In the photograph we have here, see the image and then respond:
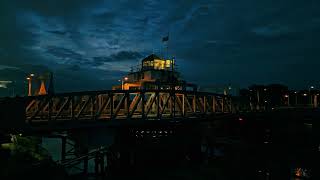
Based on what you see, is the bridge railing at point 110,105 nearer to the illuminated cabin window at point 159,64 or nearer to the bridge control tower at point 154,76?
the bridge control tower at point 154,76

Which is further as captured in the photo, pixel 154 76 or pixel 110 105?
pixel 154 76

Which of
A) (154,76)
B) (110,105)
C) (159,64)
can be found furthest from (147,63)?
(110,105)

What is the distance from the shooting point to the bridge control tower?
58822mm

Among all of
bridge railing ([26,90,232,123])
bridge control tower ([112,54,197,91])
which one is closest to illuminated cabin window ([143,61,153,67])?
bridge control tower ([112,54,197,91])

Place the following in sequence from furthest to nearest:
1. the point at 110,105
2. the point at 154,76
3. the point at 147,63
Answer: the point at 147,63, the point at 154,76, the point at 110,105

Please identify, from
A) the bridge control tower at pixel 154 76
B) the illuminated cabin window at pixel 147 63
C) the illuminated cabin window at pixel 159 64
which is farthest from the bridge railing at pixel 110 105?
the illuminated cabin window at pixel 147 63

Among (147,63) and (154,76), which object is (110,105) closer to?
(154,76)

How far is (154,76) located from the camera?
6100 centimetres

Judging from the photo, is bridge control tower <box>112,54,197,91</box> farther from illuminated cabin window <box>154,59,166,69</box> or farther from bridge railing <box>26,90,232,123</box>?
bridge railing <box>26,90,232,123</box>

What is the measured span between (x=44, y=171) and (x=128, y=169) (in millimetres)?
12561

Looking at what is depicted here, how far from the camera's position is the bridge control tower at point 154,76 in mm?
58822

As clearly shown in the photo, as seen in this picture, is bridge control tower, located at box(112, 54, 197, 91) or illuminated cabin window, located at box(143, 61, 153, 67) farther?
illuminated cabin window, located at box(143, 61, 153, 67)

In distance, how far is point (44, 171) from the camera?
2439 cm

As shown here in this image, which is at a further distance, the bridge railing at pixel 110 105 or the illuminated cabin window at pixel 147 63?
the illuminated cabin window at pixel 147 63
